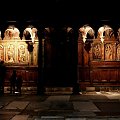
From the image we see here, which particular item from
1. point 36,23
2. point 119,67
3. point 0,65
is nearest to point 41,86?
point 0,65

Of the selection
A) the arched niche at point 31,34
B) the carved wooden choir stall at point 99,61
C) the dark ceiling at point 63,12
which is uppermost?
the dark ceiling at point 63,12

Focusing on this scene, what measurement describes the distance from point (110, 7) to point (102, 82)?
18.9ft

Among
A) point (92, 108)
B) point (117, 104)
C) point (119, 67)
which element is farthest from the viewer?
point (119, 67)

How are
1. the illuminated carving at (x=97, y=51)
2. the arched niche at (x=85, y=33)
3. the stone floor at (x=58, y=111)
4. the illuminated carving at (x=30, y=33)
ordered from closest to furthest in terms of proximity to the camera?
the stone floor at (x=58, y=111) < the arched niche at (x=85, y=33) < the illuminated carving at (x=30, y=33) < the illuminated carving at (x=97, y=51)

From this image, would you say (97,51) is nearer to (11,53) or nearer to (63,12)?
(63,12)

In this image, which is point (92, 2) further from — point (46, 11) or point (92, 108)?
point (92, 108)


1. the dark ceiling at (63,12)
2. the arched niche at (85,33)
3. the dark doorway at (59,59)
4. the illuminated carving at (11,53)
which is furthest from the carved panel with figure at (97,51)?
the illuminated carving at (11,53)

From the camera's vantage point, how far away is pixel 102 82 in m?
20.7

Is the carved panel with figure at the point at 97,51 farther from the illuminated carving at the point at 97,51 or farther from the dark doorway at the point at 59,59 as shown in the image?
the dark doorway at the point at 59,59

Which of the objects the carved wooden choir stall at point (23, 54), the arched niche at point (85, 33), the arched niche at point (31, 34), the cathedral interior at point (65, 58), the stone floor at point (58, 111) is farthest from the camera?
the carved wooden choir stall at point (23, 54)

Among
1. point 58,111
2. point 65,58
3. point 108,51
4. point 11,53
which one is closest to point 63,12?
point 65,58

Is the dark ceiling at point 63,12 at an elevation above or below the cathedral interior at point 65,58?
above

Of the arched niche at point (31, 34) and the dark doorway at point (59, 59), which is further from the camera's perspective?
the dark doorway at point (59, 59)

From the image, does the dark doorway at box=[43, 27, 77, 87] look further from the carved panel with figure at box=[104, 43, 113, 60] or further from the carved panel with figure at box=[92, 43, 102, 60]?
the carved panel with figure at box=[104, 43, 113, 60]
